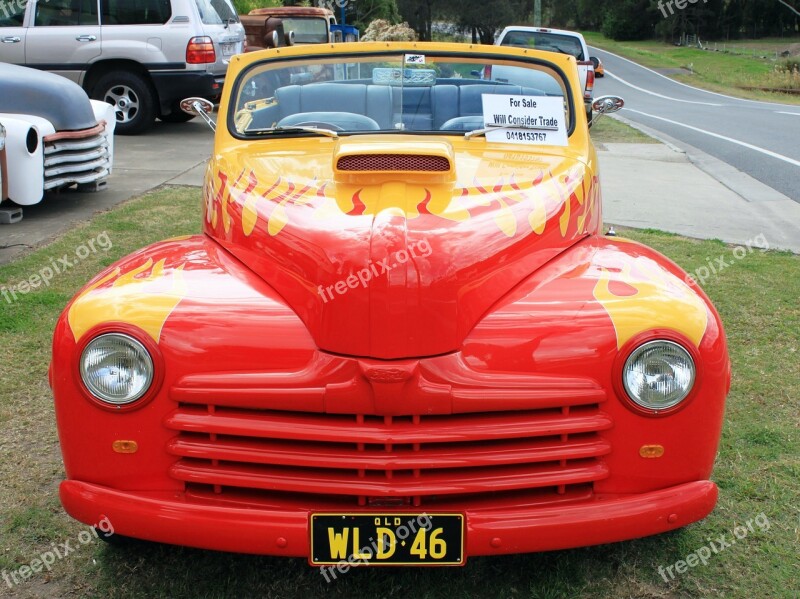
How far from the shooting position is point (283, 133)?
3600 mm

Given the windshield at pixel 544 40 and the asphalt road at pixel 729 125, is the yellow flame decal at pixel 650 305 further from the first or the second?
the windshield at pixel 544 40

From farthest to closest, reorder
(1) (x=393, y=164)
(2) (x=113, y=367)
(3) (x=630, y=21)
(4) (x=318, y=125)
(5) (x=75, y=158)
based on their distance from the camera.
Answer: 1. (3) (x=630, y=21)
2. (5) (x=75, y=158)
3. (4) (x=318, y=125)
4. (1) (x=393, y=164)
5. (2) (x=113, y=367)

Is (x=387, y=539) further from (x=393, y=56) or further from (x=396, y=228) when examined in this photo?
(x=393, y=56)

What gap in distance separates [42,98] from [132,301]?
18.2 ft

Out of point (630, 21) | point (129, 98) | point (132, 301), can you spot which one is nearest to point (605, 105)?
point (132, 301)

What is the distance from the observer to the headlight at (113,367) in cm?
233

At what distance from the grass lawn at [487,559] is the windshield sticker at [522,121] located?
58.8 inches

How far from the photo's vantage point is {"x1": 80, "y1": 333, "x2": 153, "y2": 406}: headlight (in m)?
2.33

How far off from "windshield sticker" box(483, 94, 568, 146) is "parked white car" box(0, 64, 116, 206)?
444cm

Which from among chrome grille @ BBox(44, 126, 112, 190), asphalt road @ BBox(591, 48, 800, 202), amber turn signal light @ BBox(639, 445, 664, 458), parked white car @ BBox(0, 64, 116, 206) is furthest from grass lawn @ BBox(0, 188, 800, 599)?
Answer: asphalt road @ BBox(591, 48, 800, 202)

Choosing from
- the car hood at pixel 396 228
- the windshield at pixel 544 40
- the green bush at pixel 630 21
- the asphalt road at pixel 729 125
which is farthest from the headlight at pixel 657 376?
the green bush at pixel 630 21

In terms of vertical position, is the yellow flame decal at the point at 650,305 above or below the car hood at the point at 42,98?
below

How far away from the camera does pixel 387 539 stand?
7.41 feet

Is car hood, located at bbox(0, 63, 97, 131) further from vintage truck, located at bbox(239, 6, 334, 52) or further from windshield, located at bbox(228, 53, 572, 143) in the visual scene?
vintage truck, located at bbox(239, 6, 334, 52)
